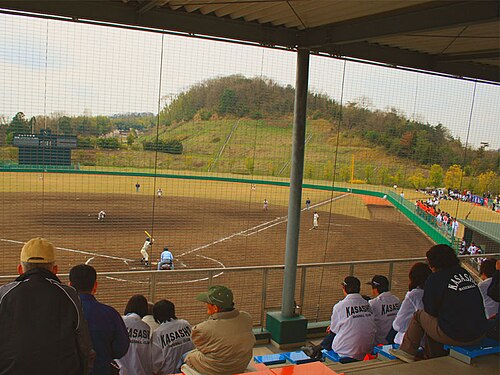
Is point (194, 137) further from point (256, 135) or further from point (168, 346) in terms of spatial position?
point (168, 346)

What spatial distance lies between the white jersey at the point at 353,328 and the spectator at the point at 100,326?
1.80 metres

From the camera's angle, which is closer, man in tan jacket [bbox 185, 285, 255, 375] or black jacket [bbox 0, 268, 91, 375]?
black jacket [bbox 0, 268, 91, 375]

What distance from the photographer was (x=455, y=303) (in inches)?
110

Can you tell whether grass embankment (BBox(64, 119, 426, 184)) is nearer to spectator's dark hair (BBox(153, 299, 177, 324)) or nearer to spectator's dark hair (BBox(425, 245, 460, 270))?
spectator's dark hair (BBox(153, 299, 177, 324))

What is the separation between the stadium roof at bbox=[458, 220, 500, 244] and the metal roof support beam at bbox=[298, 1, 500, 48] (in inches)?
244

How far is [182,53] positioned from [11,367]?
4.68 metres

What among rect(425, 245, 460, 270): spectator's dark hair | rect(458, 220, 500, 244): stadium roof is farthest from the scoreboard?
rect(458, 220, 500, 244): stadium roof

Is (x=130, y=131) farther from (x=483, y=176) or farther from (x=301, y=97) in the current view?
(x=483, y=176)

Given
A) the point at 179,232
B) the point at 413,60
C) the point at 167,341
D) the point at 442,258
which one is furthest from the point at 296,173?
the point at 179,232

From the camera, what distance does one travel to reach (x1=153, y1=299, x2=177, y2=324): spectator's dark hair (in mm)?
2928

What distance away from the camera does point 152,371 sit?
2934 mm

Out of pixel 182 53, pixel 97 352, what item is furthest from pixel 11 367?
pixel 182 53

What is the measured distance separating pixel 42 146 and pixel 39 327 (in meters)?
5.04

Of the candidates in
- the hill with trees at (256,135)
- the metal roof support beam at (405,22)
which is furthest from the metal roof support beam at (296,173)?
the hill with trees at (256,135)
